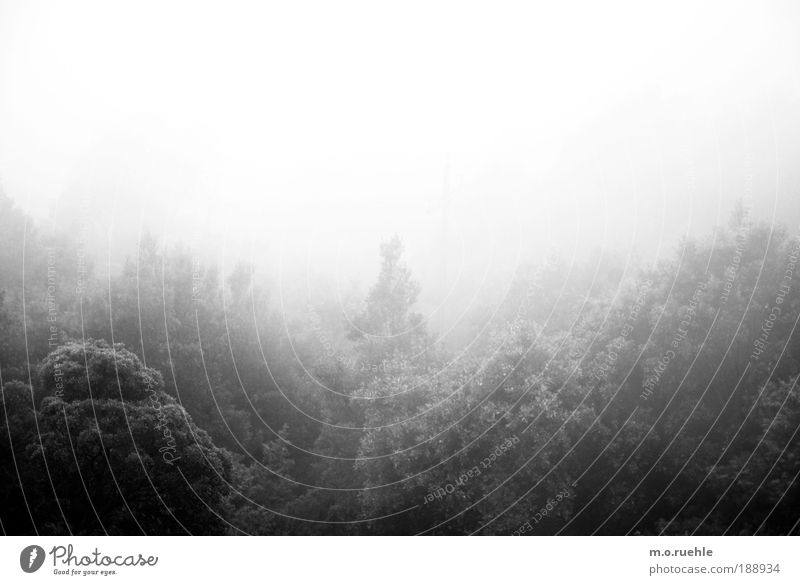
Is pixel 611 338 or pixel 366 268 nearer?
pixel 611 338

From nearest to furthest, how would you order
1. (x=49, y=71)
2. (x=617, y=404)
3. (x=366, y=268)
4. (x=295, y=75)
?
(x=617, y=404) < (x=366, y=268) < (x=49, y=71) < (x=295, y=75)

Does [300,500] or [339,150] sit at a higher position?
[339,150]

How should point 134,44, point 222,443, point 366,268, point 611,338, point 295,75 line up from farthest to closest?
point 134,44
point 295,75
point 366,268
point 222,443
point 611,338

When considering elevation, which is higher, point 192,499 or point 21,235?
point 21,235

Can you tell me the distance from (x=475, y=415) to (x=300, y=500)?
1364cm

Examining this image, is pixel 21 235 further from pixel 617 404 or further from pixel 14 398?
pixel 617 404

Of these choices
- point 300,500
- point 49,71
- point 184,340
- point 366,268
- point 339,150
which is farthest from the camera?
point 49,71

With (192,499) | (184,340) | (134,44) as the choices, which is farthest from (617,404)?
(134,44)

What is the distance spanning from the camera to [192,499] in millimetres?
21984

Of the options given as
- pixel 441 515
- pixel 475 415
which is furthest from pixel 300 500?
pixel 475 415

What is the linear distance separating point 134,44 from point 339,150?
10656 cm

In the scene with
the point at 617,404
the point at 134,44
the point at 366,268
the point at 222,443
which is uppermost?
the point at 134,44

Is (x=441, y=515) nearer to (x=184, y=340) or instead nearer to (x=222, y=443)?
(x=222, y=443)

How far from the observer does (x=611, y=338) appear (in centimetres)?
2373
